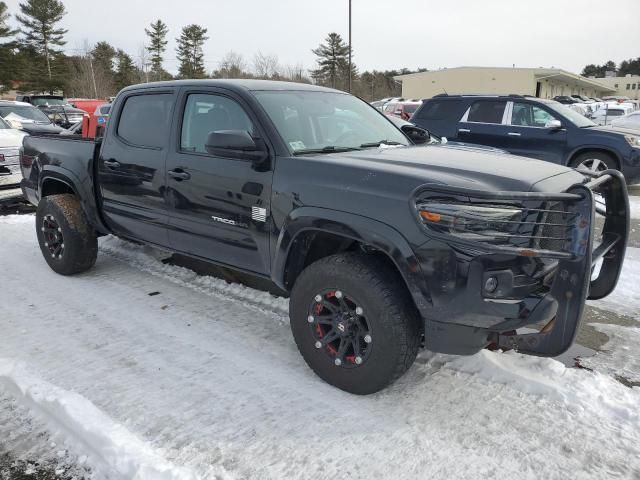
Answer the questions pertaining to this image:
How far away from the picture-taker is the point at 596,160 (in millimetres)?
9266

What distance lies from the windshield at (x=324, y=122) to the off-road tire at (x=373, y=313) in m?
0.86

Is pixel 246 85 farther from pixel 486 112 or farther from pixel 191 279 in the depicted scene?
pixel 486 112

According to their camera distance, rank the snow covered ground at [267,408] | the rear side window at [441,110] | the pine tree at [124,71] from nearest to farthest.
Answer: the snow covered ground at [267,408], the rear side window at [441,110], the pine tree at [124,71]

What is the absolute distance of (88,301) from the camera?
4.26 meters

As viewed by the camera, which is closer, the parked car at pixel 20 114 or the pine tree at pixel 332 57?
the parked car at pixel 20 114

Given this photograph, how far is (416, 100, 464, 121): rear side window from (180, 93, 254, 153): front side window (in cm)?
744

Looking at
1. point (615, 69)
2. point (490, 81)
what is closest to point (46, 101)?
point (490, 81)

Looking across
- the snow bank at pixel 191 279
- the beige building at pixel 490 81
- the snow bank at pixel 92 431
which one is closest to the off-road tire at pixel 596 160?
the snow bank at pixel 191 279

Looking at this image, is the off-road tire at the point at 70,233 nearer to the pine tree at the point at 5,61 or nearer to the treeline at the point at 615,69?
the pine tree at the point at 5,61

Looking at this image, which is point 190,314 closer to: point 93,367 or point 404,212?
point 93,367

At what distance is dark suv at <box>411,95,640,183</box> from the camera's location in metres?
9.09

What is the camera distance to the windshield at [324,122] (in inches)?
130

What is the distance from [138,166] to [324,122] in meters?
1.55

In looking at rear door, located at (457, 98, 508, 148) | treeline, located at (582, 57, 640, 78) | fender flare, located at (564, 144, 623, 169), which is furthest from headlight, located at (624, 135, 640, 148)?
treeline, located at (582, 57, 640, 78)
